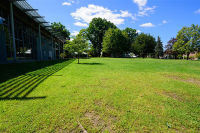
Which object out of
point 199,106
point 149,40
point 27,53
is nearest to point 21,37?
point 27,53

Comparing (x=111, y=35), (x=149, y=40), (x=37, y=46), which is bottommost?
(x=37, y=46)

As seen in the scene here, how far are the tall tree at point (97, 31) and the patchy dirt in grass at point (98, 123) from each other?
60.9m

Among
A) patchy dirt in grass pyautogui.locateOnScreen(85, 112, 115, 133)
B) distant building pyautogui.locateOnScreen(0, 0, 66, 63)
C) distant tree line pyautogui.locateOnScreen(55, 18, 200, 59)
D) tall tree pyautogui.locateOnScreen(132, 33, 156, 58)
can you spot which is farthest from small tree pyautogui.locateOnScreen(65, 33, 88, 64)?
tall tree pyautogui.locateOnScreen(132, 33, 156, 58)

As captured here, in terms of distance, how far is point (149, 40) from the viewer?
49062 mm

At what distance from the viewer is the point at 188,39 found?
144ft

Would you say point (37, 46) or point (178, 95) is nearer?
point (178, 95)

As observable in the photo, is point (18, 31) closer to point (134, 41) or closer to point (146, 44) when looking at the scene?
point (146, 44)

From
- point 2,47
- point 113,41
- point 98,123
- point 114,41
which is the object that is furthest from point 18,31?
point 113,41

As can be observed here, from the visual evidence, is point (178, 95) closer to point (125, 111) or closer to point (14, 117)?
point (125, 111)

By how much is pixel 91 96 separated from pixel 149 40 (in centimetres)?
5283

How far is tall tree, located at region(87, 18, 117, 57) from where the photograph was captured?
6062 centimetres

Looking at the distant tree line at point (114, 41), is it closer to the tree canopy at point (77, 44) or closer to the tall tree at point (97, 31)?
the tall tree at point (97, 31)

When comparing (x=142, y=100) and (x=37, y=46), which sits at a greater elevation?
(x=37, y=46)

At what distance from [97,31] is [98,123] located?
208 ft
